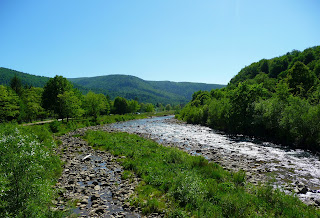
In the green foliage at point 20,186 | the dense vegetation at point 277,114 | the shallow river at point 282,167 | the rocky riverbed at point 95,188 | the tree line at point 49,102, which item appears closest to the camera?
the green foliage at point 20,186

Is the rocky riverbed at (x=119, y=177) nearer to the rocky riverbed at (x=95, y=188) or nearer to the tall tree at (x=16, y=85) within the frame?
the rocky riverbed at (x=95, y=188)

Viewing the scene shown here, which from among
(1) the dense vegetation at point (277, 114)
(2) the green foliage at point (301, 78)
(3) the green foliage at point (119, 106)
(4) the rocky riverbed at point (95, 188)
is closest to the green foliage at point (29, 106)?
(4) the rocky riverbed at point (95, 188)

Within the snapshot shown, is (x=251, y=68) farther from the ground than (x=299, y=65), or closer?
farther from the ground

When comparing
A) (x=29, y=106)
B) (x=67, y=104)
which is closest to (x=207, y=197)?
(x=67, y=104)

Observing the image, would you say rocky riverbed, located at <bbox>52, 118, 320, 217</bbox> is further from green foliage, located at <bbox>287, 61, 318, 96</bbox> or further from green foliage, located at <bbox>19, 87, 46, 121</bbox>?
green foliage, located at <bbox>19, 87, 46, 121</bbox>

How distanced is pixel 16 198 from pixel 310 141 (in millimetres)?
35342

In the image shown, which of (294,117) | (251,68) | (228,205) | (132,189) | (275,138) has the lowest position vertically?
(275,138)

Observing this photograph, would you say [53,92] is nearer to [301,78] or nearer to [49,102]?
[49,102]

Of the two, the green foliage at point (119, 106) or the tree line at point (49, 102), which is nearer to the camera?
the tree line at point (49, 102)

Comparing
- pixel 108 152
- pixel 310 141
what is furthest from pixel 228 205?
pixel 310 141

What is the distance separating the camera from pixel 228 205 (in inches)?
390

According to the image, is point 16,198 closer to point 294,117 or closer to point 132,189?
point 132,189

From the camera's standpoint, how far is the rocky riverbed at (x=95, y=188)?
10643 mm

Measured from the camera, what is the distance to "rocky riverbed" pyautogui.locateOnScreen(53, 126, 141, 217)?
34.9 feet
